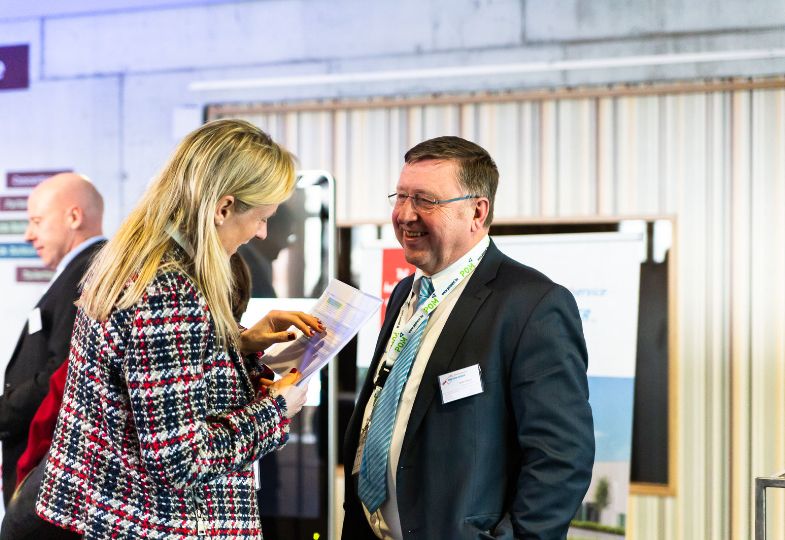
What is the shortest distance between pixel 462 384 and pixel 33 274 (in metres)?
3.50

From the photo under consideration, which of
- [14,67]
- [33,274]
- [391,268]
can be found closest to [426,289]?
[391,268]

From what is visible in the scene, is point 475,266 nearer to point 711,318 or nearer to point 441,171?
point 441,171

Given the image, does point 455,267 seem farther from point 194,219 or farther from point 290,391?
point 194,219

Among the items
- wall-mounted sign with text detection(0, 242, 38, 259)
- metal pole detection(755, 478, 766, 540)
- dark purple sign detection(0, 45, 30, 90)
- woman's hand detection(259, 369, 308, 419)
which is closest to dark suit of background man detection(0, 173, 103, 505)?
woman's hand detection(259, 369, 308, 419)

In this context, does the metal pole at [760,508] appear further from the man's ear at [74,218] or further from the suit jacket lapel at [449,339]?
the man's ear at [74,218]

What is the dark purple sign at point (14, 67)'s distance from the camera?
4750mm

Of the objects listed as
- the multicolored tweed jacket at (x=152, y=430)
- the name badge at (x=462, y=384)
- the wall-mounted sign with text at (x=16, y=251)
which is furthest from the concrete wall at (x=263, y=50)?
the multicolored tweed jacket at (x=152, y=430)

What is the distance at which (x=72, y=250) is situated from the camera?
317 cm

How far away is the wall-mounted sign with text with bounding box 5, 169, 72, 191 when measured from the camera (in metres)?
4.70

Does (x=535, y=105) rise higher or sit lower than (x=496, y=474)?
higher

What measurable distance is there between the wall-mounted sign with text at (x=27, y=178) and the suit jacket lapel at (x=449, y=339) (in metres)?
3.34

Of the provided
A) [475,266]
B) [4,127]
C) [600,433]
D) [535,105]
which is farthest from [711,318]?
[4,127]

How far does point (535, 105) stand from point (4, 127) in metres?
2.95

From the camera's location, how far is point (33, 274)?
4.66 metres
